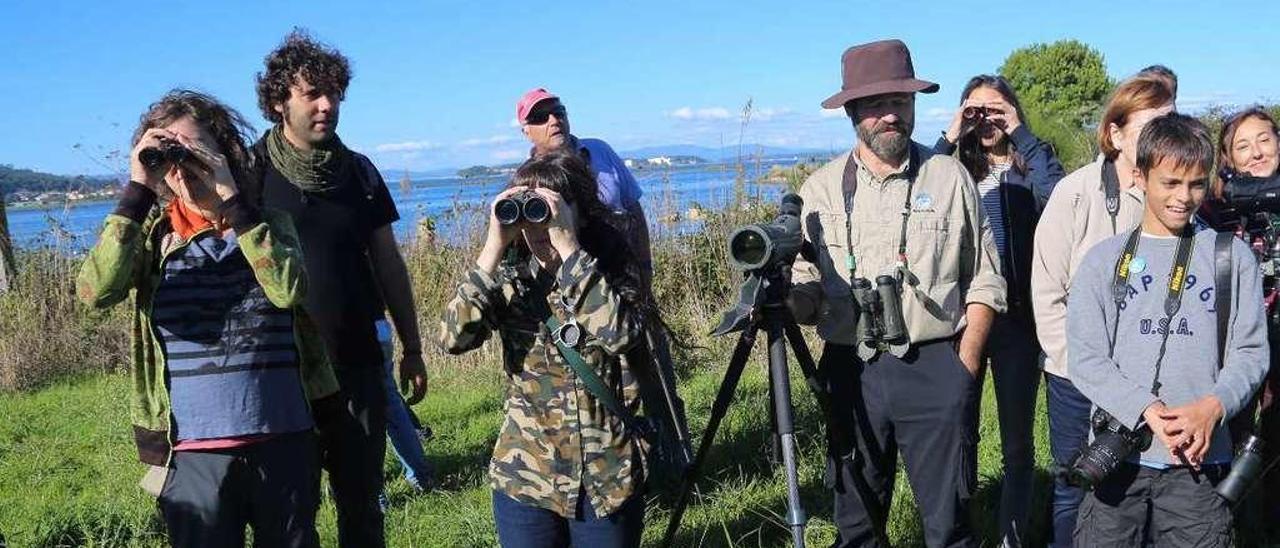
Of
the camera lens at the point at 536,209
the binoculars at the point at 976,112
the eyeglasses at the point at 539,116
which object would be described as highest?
the eyeglasses at the point at 539,116

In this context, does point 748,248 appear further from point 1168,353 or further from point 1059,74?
point 1059,74

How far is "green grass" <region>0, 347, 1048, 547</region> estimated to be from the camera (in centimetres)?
364

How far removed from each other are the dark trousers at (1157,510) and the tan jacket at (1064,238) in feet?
1.54

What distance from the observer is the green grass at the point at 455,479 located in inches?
143

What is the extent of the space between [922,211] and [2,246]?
7.38 meters

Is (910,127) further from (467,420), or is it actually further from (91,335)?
(91,335)

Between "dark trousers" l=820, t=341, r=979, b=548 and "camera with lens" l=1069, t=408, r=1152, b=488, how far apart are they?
1.24 feet

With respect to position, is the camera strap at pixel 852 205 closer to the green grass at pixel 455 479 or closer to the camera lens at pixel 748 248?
the camera lens at pixel 748 248

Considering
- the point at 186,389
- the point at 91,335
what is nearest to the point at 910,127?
the point at 186,389

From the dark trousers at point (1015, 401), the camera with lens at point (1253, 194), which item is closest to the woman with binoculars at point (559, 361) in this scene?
the dark trousers at point (1015, 401)

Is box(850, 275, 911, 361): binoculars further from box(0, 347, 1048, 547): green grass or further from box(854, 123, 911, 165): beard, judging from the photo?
box(0, 347, 1048, 547): green grass

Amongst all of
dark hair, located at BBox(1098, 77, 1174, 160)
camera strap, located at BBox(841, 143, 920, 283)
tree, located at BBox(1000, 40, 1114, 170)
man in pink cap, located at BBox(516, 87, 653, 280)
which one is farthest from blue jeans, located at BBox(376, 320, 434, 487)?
tree, located at BBox(1000, 40, 1114, 170)

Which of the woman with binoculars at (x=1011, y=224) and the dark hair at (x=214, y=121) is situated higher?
the dark hair at (x=214, y=121)

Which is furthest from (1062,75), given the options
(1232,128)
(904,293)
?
(904,293)
